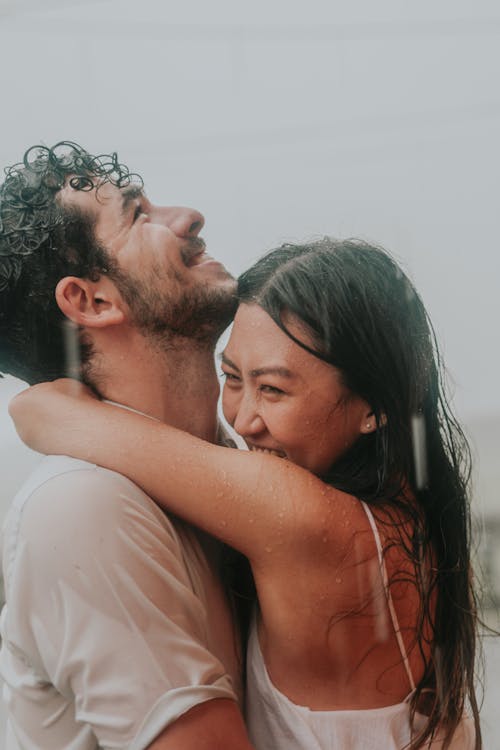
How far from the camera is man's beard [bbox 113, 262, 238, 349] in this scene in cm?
83

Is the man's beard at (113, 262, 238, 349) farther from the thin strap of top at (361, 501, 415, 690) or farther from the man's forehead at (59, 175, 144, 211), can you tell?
the thin strap of top at (361, 501, 415, 690)

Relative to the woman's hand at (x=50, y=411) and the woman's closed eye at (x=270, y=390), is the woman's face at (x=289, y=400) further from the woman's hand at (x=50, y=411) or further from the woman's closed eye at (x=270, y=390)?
the woman's hand at (x=50, y=411)

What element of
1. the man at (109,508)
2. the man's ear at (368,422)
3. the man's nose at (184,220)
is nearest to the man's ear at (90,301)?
the man at (109,508)

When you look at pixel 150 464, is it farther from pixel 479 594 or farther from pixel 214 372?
pixel 479 594

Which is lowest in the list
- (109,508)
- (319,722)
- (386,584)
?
(319,722)

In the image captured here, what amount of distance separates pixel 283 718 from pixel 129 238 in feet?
1.87

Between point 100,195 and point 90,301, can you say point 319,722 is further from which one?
point 100,195

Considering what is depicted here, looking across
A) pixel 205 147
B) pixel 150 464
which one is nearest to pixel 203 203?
pixel 205 147

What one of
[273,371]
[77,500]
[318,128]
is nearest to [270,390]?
[273,371]

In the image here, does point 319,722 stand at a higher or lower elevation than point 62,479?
lower

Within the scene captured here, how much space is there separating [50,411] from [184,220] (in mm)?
273

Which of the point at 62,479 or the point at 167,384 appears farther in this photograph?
the point at 167,384

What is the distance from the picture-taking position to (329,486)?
2.58 ft

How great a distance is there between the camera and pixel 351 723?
0.79 meters
